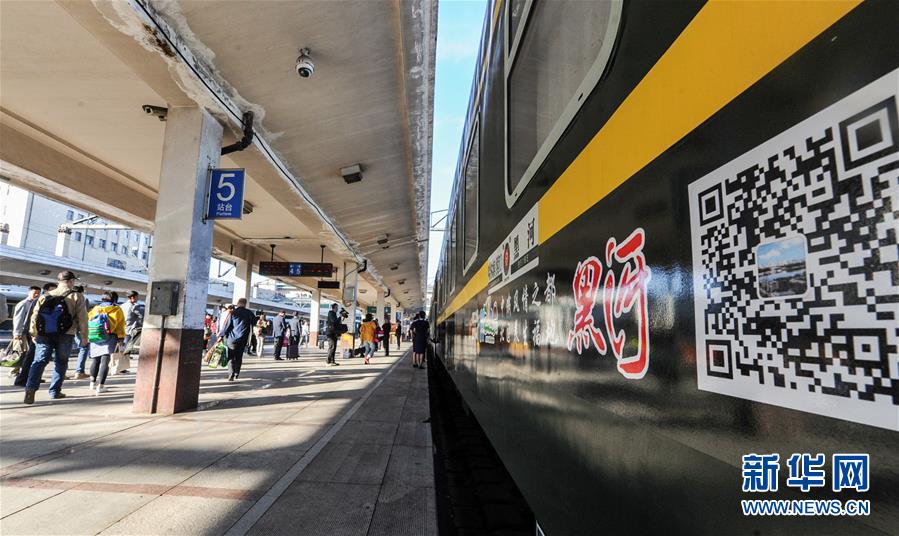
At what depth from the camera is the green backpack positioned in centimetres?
671

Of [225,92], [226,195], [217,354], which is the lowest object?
[217,354]

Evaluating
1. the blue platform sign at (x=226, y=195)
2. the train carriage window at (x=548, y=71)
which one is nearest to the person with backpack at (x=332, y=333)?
the blue platform sign at (x=226, y=195)

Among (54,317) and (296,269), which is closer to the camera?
(54,317)

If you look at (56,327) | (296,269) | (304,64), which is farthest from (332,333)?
(304,64)

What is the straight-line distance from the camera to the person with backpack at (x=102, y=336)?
6692 mm

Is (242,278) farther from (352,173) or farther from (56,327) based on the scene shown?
(56,327)

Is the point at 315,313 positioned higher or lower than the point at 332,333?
higher

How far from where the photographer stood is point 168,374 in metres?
5.40

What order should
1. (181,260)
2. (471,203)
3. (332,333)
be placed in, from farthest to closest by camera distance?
(332,333), (181,260), (471,203)

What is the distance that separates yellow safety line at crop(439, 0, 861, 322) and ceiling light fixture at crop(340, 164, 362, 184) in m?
8.23

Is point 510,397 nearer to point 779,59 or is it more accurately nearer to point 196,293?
point 779,59

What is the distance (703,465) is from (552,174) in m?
1.23

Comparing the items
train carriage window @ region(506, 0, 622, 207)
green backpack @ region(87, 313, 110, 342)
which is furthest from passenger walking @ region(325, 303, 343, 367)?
train carriage window @ region(506, 0, 622, 207)

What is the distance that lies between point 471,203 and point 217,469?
2975 mm
